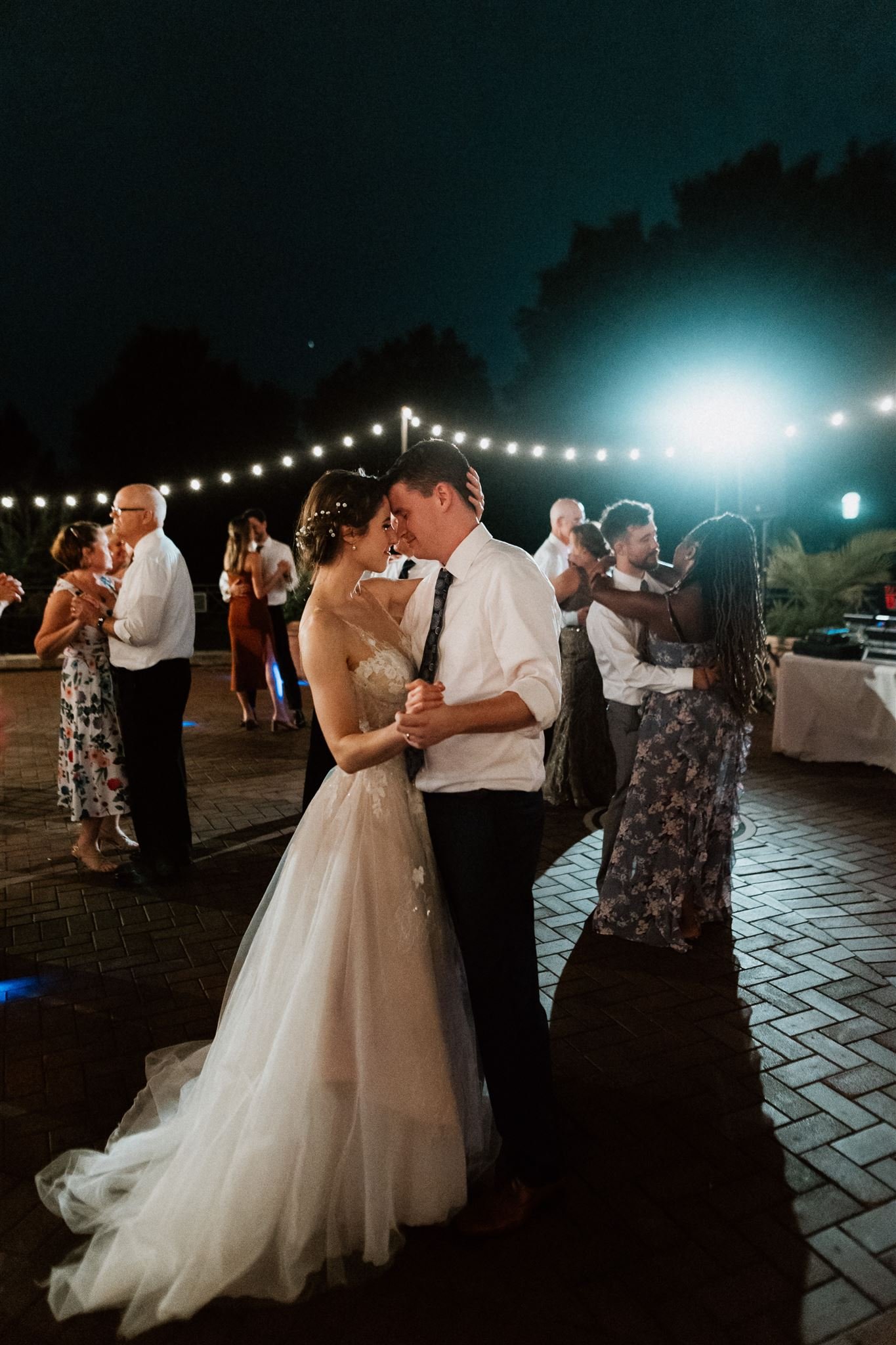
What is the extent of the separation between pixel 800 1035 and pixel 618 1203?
1.21m

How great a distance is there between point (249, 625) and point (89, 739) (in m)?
4.30

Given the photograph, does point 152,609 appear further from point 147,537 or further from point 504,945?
point 504,945

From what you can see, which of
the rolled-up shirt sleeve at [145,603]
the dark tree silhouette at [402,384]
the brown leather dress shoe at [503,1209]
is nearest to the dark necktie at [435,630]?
the brown leather dress shoe at [503,1209]

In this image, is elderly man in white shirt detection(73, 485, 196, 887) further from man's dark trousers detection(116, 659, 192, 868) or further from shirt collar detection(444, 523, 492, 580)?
shirt collar detection(444, 523, 492, 580)

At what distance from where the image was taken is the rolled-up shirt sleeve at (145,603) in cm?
476

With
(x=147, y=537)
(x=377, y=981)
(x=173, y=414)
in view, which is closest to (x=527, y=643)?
(x=377, y=981)

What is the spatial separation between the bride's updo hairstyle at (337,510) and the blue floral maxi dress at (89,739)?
303 centimetres

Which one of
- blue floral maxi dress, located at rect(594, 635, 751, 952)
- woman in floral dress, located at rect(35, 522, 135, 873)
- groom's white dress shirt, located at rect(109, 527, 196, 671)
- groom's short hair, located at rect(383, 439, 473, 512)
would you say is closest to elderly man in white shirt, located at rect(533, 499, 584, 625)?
blue floral maxi dress, located at rect(594, 635, 751, 952)

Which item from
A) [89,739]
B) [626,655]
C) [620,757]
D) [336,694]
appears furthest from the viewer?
[89,739]

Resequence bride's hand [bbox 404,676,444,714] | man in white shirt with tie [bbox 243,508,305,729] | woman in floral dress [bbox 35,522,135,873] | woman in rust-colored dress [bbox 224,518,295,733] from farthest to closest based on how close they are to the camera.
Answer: man in white shirt with tie [bbox 243,508,305,729], woman in rust-colored dress [bbox 224,518,295,733], woman in floral dress [bbox 35,522,135,873], bride's hand [bbox 404,676,444,714]

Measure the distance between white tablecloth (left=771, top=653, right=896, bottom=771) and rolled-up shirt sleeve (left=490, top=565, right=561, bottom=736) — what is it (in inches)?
227

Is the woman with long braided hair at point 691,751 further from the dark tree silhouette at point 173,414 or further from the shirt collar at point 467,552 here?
the dark tree silhouette at point 173,414

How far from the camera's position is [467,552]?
2.33m

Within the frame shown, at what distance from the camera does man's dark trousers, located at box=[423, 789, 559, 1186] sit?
2.33 meters
